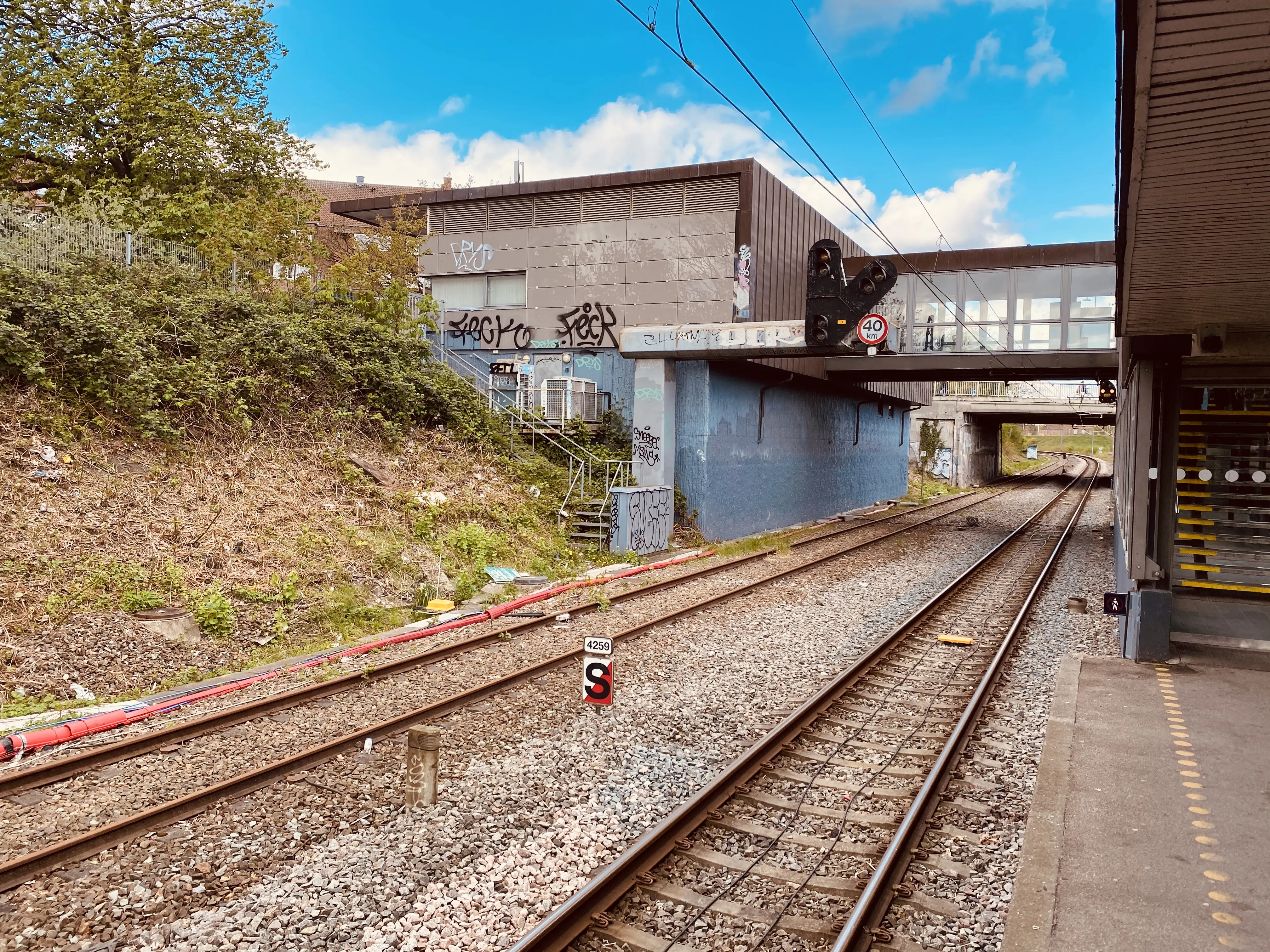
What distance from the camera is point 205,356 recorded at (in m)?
14.4

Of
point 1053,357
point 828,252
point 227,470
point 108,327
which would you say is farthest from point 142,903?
point 1053,357

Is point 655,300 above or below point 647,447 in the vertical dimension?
above

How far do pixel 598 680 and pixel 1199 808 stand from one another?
185 inches

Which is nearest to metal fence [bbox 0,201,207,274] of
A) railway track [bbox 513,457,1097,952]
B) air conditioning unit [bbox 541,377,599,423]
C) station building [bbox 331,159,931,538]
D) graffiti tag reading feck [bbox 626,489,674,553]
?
station building [bbox 331,159,931,538]

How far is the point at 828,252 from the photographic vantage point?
41.8 feet

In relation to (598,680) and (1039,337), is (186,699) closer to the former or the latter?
(598,680)

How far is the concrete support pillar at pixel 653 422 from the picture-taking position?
762 inches

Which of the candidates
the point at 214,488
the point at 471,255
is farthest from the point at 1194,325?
the point at 471,255

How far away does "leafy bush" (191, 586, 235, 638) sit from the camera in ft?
33.0

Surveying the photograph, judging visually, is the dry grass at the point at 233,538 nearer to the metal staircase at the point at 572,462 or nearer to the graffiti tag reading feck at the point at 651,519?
the metal staircase at the point at 572,462

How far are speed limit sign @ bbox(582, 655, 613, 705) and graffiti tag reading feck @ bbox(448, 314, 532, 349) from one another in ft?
54.4

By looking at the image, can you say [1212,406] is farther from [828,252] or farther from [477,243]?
[477,243]

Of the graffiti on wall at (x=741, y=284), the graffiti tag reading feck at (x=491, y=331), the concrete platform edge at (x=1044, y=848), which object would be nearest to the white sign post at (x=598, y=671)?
the concrete platform edge at (x=1044, y=848)

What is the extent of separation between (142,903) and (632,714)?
14.4 ft
